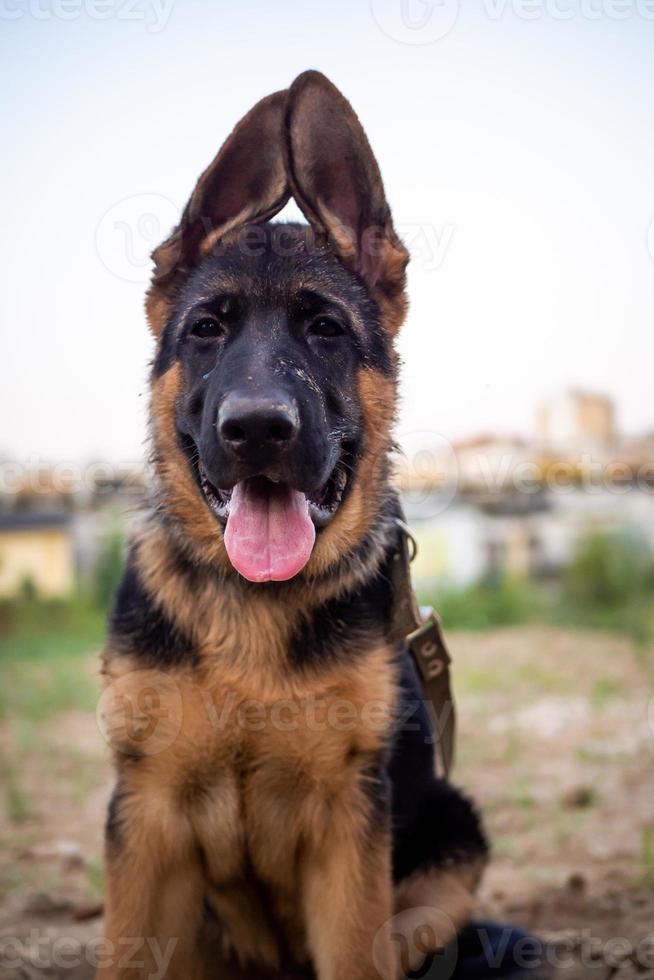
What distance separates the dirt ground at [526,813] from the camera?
385 centimetres

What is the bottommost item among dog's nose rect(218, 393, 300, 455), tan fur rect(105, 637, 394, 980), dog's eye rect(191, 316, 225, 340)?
→ tan fur rect(105, 637, 394, 980)

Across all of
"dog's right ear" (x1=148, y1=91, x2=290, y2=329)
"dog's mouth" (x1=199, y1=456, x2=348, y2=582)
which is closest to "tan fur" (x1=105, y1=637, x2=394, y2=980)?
"dog's mouth" (x1=199, y1=456, x2=348, y2=582)

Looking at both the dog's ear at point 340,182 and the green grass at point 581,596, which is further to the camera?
the green grass at point 581,596

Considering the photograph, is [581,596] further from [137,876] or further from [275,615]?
[137,876]

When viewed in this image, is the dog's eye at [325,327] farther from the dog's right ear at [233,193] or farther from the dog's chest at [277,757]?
the dog's chest at [277,757]

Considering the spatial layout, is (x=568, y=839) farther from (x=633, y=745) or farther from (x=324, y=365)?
(x=324, y=365)

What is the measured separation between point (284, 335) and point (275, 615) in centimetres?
103

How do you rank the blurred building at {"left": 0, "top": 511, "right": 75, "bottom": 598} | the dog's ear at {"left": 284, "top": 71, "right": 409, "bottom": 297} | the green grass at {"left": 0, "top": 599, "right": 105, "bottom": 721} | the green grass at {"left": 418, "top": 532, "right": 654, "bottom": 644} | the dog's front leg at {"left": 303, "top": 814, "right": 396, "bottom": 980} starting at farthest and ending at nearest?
the green grass at {"left": 418, "top": 532, "right": 654, "bottom": 644} → the blurred building at {"left": 0, "top": 511, "right": 75, "bottom": 598} → the green grass at {"left": 0, "top": 599, "right": 105, "bottom": 721} → the dog's ear at {"left": 284, "top": 71, "right": 409, "bottom": 297} → the dog's front leg at {"left": 303, "top": 814, "right": 396, "bottom": 980}

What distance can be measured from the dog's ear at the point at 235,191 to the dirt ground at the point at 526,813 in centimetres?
295

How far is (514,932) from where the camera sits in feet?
11.4

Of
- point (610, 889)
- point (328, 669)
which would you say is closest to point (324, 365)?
point (328, 669)

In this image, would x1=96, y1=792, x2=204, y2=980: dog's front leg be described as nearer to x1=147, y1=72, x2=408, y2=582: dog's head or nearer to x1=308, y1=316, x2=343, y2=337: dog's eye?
x1=147, y1=72, x2=408, y2=582: dog's head

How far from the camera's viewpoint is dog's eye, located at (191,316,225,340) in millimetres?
3152

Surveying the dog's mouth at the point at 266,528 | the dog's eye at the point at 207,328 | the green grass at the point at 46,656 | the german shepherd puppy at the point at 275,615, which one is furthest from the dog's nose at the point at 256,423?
the green grass at the point at 46,656
